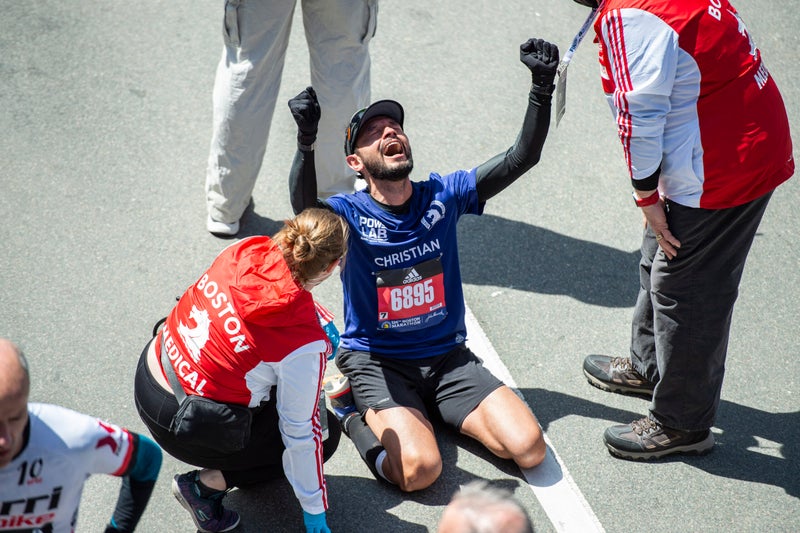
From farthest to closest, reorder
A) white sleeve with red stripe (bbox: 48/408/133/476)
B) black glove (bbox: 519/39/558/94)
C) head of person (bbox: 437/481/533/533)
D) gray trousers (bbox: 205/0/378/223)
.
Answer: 1. gray trousers (bbox: 205/0/378/223)
2. black glove (bbox: 519/39/558/94)
3. white sleeve with red stripe (bbox: 48/408/133/476)
4. head of person (bbox: 437/481/533/533)

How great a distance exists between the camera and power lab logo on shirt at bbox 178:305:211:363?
3084 millimetres

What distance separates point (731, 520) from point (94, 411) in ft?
9.49

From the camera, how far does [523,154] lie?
3.85 m

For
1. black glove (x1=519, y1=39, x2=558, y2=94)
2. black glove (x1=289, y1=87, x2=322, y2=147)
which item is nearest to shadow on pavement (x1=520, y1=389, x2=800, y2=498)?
black glove (x1=519, y1=39, x2=558, y2=94)

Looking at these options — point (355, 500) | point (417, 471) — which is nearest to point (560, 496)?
point (417, 471)

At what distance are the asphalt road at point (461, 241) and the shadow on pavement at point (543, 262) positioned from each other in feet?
0.05

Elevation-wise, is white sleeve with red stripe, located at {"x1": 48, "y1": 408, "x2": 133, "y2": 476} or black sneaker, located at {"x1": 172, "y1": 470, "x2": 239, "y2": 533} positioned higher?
white sleeve with red stripe, located at {"x1": 48, "y1": 408, "x2": 133, "y2": 476}

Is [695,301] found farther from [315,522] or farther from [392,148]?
[315,522]

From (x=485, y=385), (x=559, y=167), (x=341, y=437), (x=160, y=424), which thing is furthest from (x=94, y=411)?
(x=559, y=167)

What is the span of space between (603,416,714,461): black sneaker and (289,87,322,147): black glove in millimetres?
1944

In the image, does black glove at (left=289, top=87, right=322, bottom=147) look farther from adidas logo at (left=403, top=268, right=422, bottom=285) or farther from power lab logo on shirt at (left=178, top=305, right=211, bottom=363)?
power lab logo on shirt at (left=178, top=305, right=211, bottom=363)

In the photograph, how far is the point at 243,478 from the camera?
3.39m

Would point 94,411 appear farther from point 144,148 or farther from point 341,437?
point 144,148

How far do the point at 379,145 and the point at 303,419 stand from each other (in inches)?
54.3
